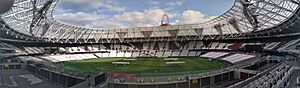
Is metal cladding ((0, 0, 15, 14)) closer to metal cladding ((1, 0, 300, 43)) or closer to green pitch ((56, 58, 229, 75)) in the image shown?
green pitch ((56, 58, 229, 75))

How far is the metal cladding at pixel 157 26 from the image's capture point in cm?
2747

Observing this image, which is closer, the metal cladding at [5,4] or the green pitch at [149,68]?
the metal cladding at [5,4]

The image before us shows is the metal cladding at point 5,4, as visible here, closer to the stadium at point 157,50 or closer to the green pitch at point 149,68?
the stadium at point 157,50

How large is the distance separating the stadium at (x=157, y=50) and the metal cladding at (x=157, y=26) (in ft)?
0.39

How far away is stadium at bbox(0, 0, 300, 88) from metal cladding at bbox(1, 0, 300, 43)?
4.7 inches

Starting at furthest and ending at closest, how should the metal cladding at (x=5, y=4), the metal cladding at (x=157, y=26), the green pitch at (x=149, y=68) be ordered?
the metal cladding at (x=157, y=26), the green pitch at (x=149, y=68), the metal cladding at (x=5, y=4)

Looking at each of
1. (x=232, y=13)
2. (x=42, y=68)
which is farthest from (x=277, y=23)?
(x=42, y=68)

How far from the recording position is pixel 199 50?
47.7 m

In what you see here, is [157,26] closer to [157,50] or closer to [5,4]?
[157,50]

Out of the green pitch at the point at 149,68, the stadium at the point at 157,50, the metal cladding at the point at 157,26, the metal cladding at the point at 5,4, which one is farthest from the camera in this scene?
the metal cladding at the point at 157,26

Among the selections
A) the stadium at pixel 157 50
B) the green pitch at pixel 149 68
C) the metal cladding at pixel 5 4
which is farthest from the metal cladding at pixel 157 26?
the metal cladding at pixel 5 4

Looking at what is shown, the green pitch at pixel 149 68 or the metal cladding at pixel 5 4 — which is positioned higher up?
the metal cladding at pixel 5 4

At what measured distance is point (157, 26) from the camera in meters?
49.6

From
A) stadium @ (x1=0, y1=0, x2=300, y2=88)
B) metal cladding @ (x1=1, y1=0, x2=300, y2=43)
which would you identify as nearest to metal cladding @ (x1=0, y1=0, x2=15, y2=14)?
stadium @ (x1=0, y1=0, x2=300, y2=88)
